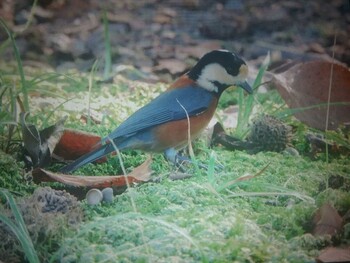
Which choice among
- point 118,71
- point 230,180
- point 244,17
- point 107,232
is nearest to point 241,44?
point 244,17

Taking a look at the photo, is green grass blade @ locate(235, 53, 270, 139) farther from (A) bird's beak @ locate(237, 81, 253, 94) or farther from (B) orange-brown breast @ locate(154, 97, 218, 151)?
(B) orange-brown breast @ locate(154, 97, 218, 151)

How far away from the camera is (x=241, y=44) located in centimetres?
275

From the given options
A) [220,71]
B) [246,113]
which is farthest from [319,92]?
[220,71]

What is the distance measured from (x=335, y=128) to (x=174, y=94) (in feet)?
1.76

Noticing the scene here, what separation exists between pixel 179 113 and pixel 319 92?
1.49 ft

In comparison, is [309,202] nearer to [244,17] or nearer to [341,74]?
[341,74]

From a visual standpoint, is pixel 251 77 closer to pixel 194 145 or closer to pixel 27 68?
pixel 194 145

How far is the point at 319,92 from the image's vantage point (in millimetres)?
2033

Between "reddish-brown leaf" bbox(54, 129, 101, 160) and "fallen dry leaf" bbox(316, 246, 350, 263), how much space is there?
28.3 inches

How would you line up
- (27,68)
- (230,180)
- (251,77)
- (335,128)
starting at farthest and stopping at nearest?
1. (27,68)
2. (251,77)
3. (335,128)
4. (230,180)

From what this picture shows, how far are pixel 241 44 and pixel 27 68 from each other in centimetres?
87

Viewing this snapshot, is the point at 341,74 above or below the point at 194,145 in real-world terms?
above

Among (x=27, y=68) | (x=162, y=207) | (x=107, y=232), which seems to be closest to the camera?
(x=107, y=232)

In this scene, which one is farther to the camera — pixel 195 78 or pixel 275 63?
pixel 275 63
